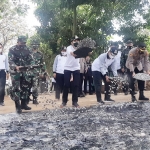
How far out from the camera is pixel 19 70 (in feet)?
28.8

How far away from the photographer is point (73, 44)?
9156 mm

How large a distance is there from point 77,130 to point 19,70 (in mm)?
3335

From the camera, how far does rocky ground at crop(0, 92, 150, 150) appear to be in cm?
470

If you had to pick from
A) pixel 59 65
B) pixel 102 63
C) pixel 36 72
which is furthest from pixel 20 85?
pixel 59 65

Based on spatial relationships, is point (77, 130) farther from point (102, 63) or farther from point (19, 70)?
point (102, 63)

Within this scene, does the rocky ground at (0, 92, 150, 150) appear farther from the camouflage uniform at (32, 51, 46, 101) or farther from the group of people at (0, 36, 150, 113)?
the camouflage uniform at (32, 51, 46, 101)

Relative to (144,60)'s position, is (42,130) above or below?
below

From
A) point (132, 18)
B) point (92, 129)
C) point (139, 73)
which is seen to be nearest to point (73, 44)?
point (139, 73)

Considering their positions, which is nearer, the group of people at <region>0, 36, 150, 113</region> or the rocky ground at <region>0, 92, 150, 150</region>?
the rocky ground at <region>0, 92, 150, 150</region>

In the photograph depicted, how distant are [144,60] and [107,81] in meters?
1.25

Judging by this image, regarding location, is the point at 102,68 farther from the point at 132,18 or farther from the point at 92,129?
the point at 132,18

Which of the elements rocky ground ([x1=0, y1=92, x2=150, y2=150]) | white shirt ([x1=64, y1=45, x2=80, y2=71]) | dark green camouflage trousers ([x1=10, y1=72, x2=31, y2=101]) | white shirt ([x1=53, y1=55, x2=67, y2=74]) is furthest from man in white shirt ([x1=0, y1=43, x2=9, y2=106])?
rocky ground ([x1=0, y1=92, x2=150, y2=150])

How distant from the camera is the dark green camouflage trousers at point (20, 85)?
8781 millimetres

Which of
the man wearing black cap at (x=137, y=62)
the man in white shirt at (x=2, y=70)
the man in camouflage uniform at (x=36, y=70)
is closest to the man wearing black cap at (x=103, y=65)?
the man wearing black cap at (x=137, y=62)
